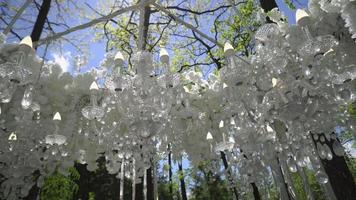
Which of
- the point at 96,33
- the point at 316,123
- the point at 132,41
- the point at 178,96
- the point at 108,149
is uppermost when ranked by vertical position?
the point at 96,33

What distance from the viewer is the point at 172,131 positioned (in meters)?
3.13

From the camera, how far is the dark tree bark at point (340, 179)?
3012mm

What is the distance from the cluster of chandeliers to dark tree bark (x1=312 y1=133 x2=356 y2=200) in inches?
15.6

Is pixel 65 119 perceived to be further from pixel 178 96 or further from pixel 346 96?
pixel 346 96

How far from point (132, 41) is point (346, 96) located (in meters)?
7.30

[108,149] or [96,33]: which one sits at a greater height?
[96,33]

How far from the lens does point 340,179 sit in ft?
10.2

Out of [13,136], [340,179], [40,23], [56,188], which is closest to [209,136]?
[340,179]

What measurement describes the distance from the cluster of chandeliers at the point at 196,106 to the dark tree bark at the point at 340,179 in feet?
1.30

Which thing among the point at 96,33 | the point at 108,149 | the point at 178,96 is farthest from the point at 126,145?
the point at 96,33

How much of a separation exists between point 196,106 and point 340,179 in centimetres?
190

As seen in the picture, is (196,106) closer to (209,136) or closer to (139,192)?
(209,136)

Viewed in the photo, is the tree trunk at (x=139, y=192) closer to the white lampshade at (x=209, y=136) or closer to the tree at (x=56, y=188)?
the white lampshade at (x=209, y=136)

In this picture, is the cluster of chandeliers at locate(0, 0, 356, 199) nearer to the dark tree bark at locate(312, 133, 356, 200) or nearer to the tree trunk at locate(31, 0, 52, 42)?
the dark tree bark at locate(312, 133, 356, 200)
